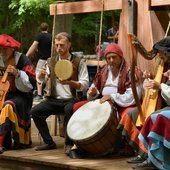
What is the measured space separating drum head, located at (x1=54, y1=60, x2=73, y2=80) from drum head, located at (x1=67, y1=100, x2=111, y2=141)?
14.7 inches

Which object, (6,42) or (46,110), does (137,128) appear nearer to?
(46,110)

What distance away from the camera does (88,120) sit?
20.5 ft

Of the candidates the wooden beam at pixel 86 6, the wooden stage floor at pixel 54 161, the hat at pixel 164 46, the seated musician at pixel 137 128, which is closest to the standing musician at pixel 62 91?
the wooden stage floor at pixel 54 161

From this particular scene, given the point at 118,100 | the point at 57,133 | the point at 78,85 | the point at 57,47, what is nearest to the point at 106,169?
the point at 118,100

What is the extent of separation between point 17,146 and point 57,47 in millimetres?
1284

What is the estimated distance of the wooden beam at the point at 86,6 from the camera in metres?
6.95

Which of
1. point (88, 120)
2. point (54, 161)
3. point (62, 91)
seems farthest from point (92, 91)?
point (54, 161)

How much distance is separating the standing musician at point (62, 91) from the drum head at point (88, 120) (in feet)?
0.87

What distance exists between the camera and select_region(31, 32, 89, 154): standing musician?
6.67 meters

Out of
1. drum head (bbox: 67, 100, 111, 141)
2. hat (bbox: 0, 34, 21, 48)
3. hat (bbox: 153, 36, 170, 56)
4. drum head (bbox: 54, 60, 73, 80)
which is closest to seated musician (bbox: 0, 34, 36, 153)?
hat (bbox: 0, 34, 21, 48)

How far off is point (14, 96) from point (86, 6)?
1.35 metres

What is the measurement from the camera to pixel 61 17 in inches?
323

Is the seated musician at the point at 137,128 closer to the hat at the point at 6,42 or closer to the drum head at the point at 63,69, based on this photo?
the drum head at the point at 63,69

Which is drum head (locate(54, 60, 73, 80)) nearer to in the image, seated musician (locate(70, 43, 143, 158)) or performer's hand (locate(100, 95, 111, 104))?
seated musician (locate(70, 43, 143, 158))
